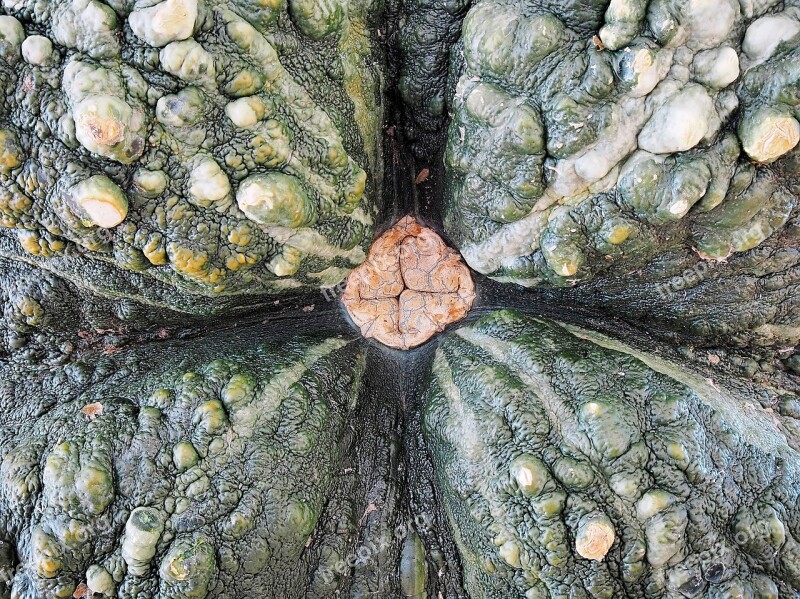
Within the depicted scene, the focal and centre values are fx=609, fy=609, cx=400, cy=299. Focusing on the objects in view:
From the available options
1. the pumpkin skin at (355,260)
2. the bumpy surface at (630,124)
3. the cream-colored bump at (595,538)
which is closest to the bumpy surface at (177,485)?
the pumpkin skin at (355,260)

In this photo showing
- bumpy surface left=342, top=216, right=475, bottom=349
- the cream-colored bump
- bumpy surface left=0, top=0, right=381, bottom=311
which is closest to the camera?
bumpy surface left=0, top=0, right=381, bottom=311

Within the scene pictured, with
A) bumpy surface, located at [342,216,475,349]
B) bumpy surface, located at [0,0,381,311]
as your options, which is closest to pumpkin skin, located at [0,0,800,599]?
bumpy surface, located at [0,0,381,311]

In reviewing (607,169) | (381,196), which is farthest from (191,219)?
(607,169)

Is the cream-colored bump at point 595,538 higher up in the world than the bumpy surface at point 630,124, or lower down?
lower down

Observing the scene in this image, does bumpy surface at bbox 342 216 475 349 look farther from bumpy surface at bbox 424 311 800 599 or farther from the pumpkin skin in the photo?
bumpy surface at bbox 424 311 800 599

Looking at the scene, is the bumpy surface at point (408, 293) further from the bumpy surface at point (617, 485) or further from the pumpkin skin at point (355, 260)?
the bumpy surface at point (617, 485)

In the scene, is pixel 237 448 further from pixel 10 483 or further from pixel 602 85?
pixel 602 85

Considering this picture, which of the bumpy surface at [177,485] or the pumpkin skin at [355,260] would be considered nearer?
the pumpkin skin at [355,260]

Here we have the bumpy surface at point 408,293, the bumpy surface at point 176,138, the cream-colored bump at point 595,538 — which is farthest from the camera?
the bumpy surface at point 408,293
